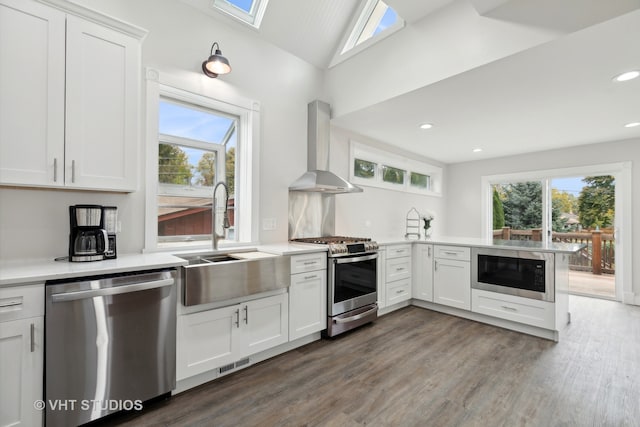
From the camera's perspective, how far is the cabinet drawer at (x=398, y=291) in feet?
11.7

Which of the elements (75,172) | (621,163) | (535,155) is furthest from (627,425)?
(535,155)

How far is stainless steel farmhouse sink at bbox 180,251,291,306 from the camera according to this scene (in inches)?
75.1

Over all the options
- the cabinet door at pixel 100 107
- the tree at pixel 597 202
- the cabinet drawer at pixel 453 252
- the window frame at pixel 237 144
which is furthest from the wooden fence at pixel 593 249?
the cabinet door at pixel 100 107

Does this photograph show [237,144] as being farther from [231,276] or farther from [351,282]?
[351,282]

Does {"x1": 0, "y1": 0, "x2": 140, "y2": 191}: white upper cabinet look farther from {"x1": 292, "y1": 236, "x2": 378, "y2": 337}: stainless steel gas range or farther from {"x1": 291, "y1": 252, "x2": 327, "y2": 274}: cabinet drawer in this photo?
{"x1": 292, "y1": 236, "x2": 378, "y2": 337}: stainless steel gas range

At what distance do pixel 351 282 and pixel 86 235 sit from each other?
7.31ft

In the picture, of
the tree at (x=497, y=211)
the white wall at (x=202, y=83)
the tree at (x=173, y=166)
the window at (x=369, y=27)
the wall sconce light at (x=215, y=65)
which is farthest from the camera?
the tree at (x=497, y=211)

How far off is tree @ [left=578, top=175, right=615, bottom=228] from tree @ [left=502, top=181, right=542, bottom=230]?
563 millimetres

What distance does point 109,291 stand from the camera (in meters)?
1.58

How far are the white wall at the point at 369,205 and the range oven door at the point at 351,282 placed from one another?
0.86 metres

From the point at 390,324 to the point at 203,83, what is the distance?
3.13 m

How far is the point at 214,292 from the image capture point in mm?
1986

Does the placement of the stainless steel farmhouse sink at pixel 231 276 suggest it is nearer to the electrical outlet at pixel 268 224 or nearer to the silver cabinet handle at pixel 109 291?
the silver cabinet handle at pixel 109 291

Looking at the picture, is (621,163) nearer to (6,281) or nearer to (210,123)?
(210,123)
